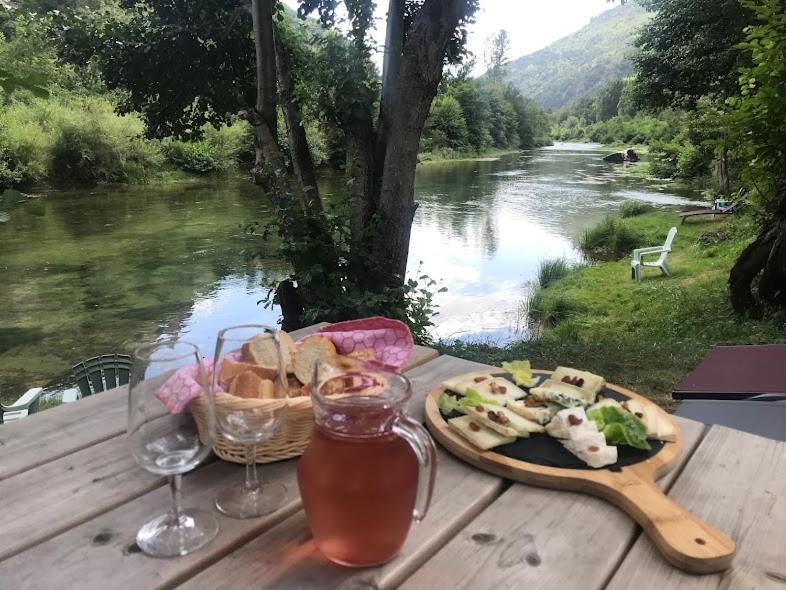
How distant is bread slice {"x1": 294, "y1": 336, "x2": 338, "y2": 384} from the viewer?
3.31 ft

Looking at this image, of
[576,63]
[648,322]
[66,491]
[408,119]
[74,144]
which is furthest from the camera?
[576,63]

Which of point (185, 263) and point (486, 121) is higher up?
point (486, 121)

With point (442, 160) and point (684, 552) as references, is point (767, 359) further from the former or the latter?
point (442, 160)

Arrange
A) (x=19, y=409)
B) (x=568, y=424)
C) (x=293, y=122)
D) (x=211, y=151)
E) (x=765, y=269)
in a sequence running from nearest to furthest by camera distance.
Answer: (x=568, y=424) → (x=19, y=409) → (x=293, y=122) → (x=765, y=269) → (x=211, y=151)

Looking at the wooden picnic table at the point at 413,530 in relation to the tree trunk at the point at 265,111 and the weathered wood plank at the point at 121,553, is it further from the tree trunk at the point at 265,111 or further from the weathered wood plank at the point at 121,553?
the tree trunk at the point at 265,111

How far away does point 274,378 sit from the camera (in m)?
0.84

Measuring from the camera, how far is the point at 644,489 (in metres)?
0.86

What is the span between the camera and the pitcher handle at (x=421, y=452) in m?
0.67

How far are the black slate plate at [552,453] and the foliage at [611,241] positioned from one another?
1007cm

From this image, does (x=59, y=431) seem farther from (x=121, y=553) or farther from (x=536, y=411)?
(x=536, y=411)

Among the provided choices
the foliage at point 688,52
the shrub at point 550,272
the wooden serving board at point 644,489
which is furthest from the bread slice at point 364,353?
the foliage at point 688,52

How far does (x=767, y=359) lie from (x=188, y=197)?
16.0 metres

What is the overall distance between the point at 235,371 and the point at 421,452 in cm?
32

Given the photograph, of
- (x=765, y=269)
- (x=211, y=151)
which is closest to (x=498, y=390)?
(x=765, y=269)
